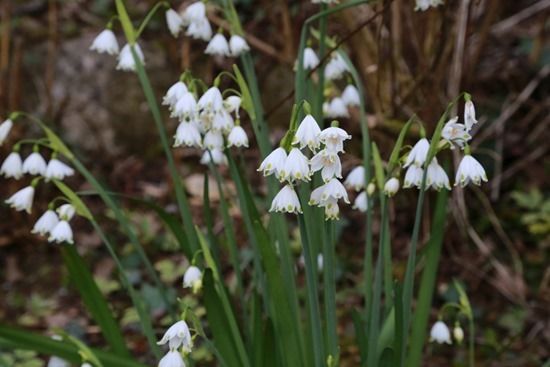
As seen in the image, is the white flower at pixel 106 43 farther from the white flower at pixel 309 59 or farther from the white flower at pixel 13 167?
the white flower at pixel 309 59

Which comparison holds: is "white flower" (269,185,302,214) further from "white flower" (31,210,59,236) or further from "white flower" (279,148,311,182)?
"white flower" (31,210,59,236)

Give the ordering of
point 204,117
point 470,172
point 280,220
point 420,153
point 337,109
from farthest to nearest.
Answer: point 337,109 → point 280,220 → point 204,117 → point 420,153 → point 470,172

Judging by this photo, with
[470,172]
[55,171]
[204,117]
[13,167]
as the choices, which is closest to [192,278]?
[204,117]

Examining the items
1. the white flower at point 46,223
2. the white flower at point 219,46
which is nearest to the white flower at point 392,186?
the white flower at point 219,46

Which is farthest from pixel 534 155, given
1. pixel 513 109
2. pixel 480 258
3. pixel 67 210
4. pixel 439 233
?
pixel 67 210

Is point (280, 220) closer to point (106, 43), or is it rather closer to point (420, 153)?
point (420, 153)

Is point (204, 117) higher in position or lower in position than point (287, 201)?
higher
